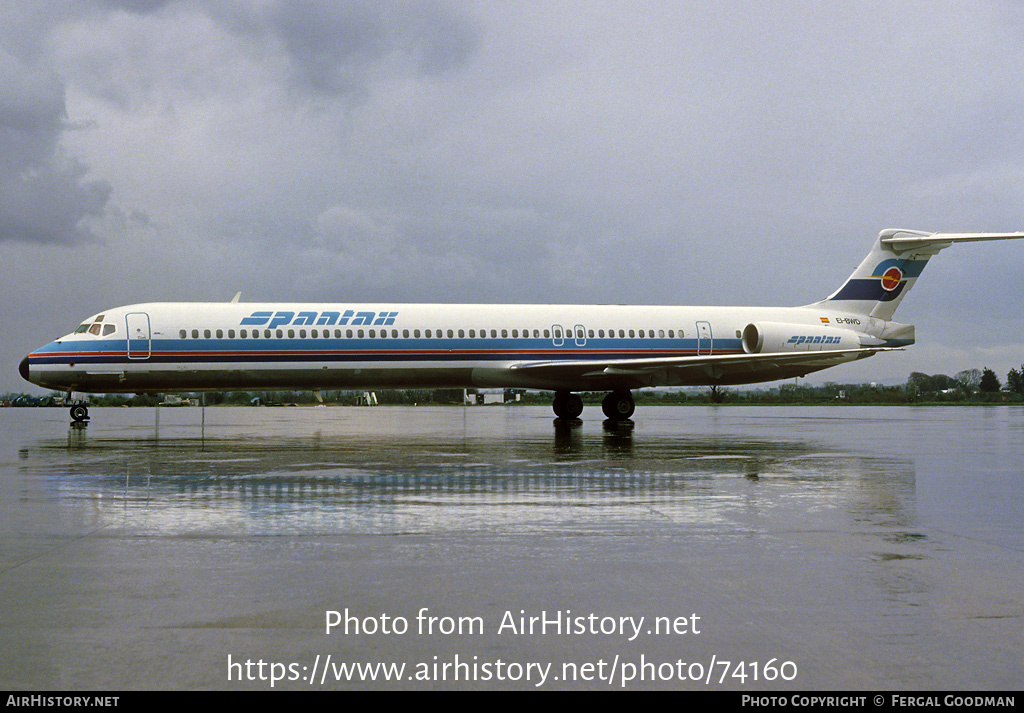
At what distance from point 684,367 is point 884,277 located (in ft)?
29.5

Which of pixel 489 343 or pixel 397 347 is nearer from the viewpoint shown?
pixel 397 347

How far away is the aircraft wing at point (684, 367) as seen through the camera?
2312 centimetres

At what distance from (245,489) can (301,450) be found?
245 inches

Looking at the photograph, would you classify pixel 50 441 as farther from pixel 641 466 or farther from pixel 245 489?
pixel 641 466

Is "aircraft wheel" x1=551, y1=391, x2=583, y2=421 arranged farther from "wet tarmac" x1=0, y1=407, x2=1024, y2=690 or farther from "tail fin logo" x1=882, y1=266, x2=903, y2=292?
"wet tarmac" x1=0, y1=407, x2=1024, y2=690

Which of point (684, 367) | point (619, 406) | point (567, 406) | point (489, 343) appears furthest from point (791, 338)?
point (489, 343)

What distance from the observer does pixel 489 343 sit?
23.8 meters

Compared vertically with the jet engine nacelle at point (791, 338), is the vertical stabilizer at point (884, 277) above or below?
above

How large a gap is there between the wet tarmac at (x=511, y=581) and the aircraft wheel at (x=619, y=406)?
13727 mm

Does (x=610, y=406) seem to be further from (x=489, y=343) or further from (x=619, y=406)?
(x=489, y=343)

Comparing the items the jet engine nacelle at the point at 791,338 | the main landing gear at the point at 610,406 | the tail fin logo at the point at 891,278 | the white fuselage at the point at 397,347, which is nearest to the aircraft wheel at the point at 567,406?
the main landing gear at the point at 610,406

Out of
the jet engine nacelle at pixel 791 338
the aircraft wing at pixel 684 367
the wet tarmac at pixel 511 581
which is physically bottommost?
the wet tarmac at pixel 511 581

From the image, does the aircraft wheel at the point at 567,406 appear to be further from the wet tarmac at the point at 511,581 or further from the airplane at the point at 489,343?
the wet tarmac at the point at 511,581
